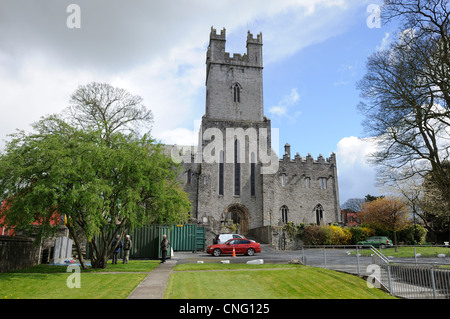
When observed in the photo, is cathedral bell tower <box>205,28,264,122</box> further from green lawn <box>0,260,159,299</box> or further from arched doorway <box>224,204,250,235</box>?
green lawn <box>0,260,159,299</box>

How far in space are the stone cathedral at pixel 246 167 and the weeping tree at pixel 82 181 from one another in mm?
20487

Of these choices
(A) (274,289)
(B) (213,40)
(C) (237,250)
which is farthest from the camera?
(B) (213,40)

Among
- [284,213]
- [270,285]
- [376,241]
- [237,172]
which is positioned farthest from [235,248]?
[284,213]

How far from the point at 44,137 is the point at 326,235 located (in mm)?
26150

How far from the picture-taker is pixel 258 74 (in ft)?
143

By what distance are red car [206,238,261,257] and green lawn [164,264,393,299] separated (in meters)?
9.21

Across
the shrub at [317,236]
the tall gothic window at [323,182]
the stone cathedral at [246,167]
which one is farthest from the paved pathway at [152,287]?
the tall gothic window at [323,182]

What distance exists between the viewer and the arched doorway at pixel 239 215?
38.8 m

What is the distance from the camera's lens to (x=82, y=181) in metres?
14.0

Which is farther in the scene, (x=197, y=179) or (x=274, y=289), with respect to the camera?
(x=197, y=179)

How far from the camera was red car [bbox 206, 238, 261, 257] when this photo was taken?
22875 mm

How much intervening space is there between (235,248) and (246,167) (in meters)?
17.8
